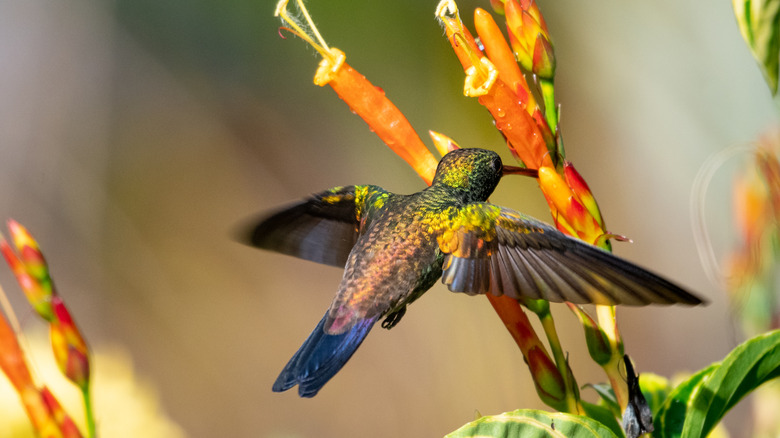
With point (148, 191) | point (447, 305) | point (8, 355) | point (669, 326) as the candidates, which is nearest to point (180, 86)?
point (148, 191)

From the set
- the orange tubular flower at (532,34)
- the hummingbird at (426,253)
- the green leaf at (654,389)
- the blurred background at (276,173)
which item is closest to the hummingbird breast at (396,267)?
the hummingbird at (426,253)

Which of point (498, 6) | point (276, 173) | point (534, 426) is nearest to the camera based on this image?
point (534, 426)

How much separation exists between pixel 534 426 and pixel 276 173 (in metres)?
0.87

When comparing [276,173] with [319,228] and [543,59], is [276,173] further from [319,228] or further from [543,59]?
[543,59]

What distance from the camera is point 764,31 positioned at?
1.33 ft

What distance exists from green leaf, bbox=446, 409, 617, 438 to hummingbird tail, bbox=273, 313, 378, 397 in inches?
2.9

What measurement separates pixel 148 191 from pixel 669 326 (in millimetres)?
837

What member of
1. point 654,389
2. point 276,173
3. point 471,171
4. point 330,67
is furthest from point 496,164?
point 276,173

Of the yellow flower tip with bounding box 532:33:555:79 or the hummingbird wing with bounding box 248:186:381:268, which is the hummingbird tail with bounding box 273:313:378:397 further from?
the yellow flower tip with bounding box 532:33:555:79

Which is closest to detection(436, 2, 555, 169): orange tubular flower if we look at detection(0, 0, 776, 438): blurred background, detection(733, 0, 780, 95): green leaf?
detection(733, 0, 780, 95): green leaf

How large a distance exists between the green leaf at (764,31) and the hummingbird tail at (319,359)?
0.91ft

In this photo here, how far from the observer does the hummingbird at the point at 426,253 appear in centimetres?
35

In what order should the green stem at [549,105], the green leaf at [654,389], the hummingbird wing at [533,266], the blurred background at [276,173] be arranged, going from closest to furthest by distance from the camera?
1. the hummingbird wing at [533,266]
2. the green stem at [549,105]
3. the green leaf at [654,389]
4. the blurred background at [276,173]

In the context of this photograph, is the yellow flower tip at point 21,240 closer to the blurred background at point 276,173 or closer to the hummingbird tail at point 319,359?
Answer: the hummingbird tail at point 319,359
